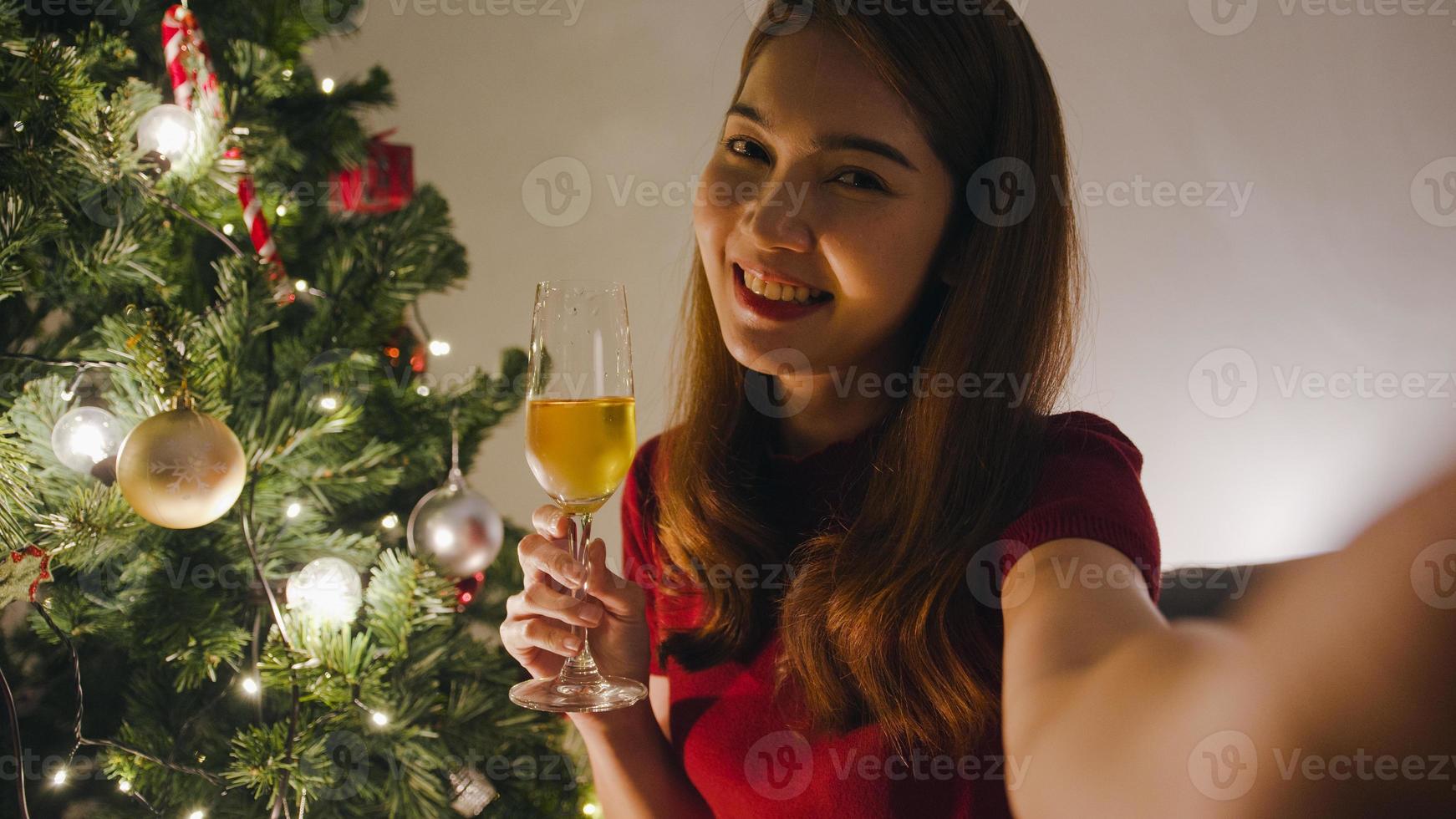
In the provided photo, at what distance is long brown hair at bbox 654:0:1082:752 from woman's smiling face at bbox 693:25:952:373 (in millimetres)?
32

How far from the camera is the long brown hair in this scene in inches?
43.8

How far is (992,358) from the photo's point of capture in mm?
A: 1190

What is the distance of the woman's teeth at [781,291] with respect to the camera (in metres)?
1.16

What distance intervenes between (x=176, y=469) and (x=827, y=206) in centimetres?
88

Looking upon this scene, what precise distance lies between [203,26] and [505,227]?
1443mm

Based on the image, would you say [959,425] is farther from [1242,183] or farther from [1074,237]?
[1242,183]

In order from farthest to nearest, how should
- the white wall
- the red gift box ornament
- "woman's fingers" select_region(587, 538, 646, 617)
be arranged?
1. the white wall
2. the red gift box ornament
3. "woman's fingers" select_region(587, 538, 646, 617)

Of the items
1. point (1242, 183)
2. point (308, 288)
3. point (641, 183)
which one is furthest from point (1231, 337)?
point (308, 288)

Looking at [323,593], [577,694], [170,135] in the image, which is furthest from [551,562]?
[170,135]

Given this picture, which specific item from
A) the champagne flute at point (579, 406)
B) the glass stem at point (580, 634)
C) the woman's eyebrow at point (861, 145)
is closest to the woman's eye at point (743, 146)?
the woman's eyebrow at point (861, 145)

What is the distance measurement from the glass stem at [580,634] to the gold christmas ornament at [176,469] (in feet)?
1.68

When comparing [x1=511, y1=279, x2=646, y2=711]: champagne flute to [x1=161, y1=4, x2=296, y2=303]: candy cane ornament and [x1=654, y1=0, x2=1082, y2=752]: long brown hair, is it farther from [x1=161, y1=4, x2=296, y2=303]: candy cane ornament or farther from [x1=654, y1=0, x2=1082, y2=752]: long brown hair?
[x1=161, y1=4, x2=296, y2=303]: candy cane ornament

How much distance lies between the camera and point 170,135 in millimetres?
1462

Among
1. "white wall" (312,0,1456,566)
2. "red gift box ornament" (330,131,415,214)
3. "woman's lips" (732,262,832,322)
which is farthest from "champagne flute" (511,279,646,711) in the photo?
"white wall" (312,0,1456,566)
